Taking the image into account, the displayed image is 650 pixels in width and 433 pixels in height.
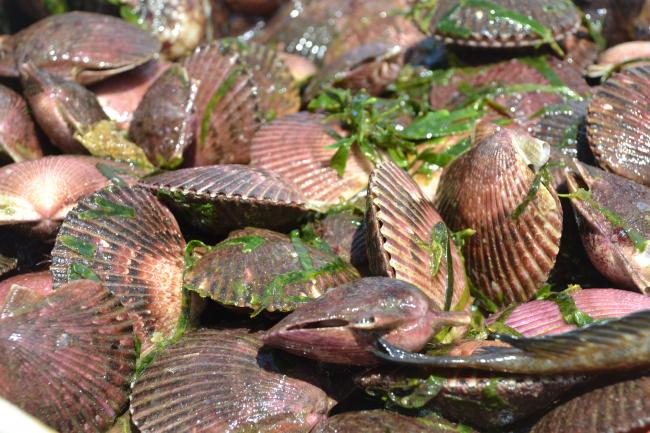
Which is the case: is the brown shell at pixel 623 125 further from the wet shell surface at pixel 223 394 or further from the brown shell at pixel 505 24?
the wet shell surface at pixel 223 394

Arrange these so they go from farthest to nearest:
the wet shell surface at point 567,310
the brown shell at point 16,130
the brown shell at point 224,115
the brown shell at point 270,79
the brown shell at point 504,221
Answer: the brown shell at point 270,79, the brown shell at point 224,115, the brown shell at point 16,130, the brown shell at point 504,221, the wet shell surface at point 567,310

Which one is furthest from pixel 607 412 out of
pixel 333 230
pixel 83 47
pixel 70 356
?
pixel 83 47

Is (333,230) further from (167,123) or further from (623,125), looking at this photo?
(623,125)

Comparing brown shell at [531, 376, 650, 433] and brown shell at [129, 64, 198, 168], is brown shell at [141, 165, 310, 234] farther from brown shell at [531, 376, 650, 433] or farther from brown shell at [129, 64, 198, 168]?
brown shell at [531, 376, 650, 433]

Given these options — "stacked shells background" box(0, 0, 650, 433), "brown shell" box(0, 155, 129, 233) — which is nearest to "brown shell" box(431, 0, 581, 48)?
"stacked shells background" box(0, 0, 650, 433)

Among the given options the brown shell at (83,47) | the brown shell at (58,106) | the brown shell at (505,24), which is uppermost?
the brown shell at (505,24)

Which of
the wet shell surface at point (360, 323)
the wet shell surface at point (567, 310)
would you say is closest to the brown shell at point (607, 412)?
the wet shell surface at point (567, 310)

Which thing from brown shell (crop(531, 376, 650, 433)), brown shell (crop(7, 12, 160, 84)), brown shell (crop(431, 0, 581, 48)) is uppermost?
brown shell (crop(431, 0, 581, 48))
